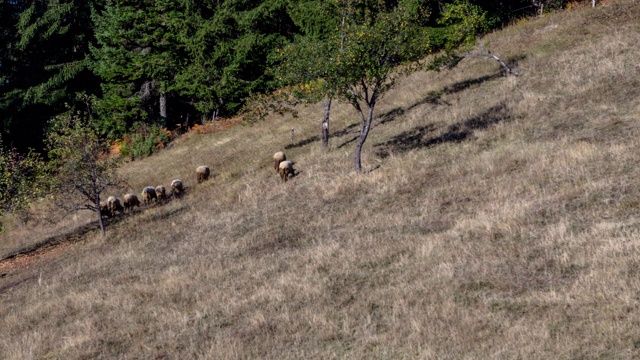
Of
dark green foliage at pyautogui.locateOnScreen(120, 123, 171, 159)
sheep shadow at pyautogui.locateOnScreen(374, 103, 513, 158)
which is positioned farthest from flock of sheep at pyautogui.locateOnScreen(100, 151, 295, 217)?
dark green foliage at pyautogui.locateOnScreen(120, 123, 171, 159)

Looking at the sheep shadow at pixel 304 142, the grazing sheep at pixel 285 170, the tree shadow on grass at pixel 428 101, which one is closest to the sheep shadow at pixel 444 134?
the grazing sheep at pixel 285 170

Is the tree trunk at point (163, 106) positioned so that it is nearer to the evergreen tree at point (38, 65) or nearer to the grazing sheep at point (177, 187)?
the evergreen tree at point (38, 65)

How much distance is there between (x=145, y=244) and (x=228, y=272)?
6673mm

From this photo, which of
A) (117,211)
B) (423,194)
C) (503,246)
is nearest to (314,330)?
(503,246)

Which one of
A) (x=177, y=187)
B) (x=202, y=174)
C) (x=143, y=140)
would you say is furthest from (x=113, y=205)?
(x=143, y=140)

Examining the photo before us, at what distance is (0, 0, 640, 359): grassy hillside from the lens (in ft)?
33.8

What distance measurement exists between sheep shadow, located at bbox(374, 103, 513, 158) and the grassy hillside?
12 centimetres

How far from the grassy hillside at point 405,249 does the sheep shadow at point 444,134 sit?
12 centimetres

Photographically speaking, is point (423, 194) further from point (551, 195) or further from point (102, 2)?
point (102, 2)

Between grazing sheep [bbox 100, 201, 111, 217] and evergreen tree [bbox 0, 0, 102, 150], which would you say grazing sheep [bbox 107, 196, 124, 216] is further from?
evergreen tree [bbox 0, 0, 102, 150]

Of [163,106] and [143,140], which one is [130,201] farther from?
[163,106]

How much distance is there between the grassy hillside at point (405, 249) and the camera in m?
10.3

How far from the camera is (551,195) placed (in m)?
16.2

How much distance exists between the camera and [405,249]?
47.8 feet
